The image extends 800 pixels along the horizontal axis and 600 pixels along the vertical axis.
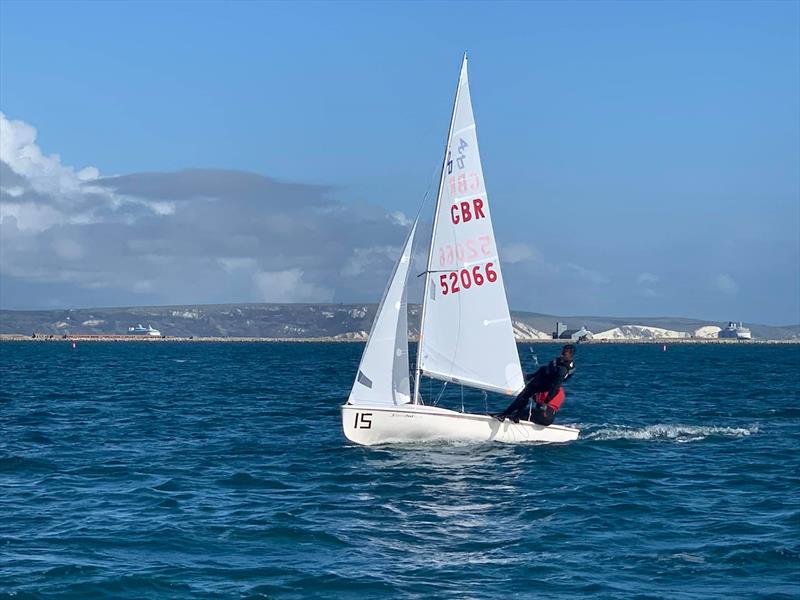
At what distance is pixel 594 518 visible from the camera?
19.5 metres

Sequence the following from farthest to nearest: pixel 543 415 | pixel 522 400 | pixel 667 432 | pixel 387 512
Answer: pixel 667 432 < pixel 522 400 < pixel 543 415 < pixel 387 512

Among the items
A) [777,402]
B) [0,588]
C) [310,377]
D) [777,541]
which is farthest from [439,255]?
[310,377]

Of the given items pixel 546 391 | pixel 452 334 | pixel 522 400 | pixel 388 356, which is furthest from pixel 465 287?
pixel 546 391

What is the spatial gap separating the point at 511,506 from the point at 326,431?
13.4m

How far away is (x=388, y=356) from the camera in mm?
27562

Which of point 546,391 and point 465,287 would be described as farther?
point 465,287

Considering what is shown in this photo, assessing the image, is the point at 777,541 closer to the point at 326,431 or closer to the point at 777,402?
the point at 326,431

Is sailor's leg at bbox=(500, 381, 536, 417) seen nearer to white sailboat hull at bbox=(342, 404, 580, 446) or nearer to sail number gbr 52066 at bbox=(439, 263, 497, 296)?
white sailboat hull at bbox=(342, 404, 580, 446)

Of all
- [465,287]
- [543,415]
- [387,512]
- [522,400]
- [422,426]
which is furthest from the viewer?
[465,287]

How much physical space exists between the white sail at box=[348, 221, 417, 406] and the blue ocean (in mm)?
1459

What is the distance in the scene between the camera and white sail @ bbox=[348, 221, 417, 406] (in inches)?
1084

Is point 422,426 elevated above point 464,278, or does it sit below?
below

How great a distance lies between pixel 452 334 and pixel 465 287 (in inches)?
52.3

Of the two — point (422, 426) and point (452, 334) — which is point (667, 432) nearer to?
point (452, 334)
